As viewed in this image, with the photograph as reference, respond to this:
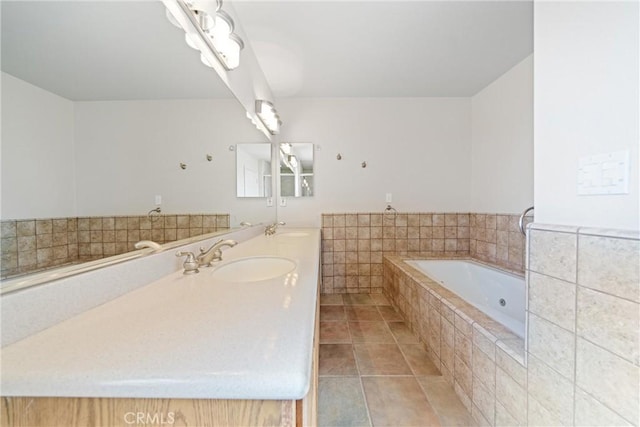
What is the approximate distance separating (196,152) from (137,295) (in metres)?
0.66

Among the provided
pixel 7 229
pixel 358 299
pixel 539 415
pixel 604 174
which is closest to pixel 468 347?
pixel 539 415

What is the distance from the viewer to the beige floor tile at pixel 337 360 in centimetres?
155

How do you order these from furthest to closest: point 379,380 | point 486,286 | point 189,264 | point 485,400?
point 486,286 → point 379,380 → point 485,400 → point 189,264

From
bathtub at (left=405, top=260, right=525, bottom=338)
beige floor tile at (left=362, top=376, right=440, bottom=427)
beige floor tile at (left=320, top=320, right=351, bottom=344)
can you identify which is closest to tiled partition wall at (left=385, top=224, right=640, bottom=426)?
beige floor tile at (left=362, top=376, right=440, bottom=427)

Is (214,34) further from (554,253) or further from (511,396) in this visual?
(511,396)

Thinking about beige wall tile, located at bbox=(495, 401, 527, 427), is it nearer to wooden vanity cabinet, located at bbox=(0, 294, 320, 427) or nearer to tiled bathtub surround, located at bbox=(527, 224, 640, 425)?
tiled bathtub surround, located at bbox=(527, 224, 640, 425)

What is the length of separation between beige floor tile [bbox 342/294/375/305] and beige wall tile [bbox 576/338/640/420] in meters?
1.94

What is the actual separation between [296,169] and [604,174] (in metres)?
2.49

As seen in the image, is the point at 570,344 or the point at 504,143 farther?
the point at 504,143

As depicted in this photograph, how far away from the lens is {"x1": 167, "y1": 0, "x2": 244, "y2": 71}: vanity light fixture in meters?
1.03

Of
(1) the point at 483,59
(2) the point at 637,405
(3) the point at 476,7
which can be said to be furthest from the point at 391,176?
(2) the point at 637,405

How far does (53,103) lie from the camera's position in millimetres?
565

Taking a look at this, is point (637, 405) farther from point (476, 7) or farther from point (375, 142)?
point (375, 142)

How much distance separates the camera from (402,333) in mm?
1998
